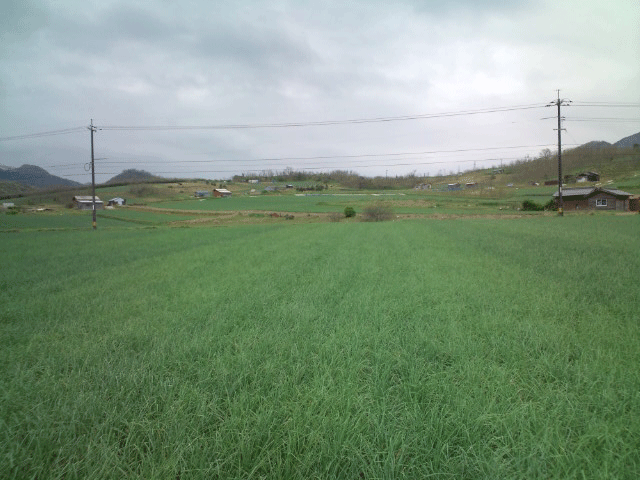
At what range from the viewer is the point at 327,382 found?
12.3 ft

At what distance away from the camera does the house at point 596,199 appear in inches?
2009

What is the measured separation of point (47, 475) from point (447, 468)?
2.86m

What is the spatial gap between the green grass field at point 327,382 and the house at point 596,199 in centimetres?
5456

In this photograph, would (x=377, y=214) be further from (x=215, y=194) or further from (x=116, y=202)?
(x=116, y=202)

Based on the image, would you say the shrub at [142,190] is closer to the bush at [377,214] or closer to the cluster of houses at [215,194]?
the cluster of houses at [215,194]

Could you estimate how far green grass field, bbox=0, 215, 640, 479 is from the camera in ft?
8.57

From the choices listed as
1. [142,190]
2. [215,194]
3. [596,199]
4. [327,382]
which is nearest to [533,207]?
[596,199]

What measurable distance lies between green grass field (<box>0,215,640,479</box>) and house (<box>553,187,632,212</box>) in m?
54.6

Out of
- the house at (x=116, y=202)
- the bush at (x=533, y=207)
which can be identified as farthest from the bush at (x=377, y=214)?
the house at (x=116, y=202)

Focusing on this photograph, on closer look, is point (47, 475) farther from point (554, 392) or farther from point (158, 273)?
point (158, 273)

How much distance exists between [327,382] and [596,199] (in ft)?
213

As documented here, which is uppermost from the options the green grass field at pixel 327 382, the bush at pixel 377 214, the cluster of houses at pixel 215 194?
the cluster of houses at pixel 215 194

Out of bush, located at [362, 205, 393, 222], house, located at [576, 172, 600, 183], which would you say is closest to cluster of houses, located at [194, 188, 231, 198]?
bush, located at [362, 205, 393, 222]

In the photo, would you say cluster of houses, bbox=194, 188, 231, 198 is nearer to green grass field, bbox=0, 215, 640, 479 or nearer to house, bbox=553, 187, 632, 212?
house, bbox=553, 187, 632, 212
